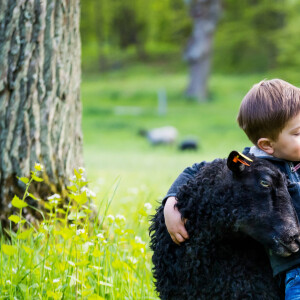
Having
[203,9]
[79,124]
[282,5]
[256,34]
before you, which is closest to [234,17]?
[256,34]

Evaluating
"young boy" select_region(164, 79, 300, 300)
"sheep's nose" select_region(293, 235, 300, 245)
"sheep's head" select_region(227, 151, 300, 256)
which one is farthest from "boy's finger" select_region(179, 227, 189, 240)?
"sheep's nose" select_region(293, 235, 300, 245)

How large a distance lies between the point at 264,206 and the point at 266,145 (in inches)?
18.0

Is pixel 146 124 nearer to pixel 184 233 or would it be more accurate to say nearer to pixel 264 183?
pixel 184 233

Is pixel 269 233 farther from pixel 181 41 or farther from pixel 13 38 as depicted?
pixel 181 41

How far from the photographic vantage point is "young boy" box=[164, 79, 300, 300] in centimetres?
244

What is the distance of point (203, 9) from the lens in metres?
25.1

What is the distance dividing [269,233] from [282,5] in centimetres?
3075

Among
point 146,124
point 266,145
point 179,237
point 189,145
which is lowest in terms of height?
point 146,124

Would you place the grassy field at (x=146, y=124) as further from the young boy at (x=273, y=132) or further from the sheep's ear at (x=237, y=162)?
the sheep's ear at (x=237, y=162)

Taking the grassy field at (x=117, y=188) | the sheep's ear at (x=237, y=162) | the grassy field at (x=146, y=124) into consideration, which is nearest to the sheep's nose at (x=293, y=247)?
the sheep's ear at (x=237, y=162)

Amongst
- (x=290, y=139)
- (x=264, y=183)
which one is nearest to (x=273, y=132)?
(x=290, y=139)

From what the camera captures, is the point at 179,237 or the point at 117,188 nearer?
the point at 179,237

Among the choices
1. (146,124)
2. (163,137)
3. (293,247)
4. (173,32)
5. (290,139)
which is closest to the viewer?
(293,247)

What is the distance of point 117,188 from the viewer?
755 centimetres
